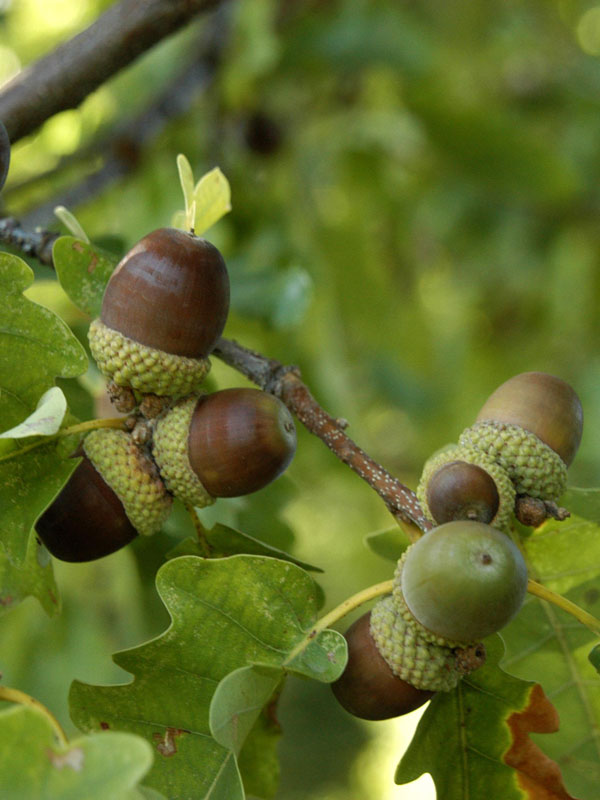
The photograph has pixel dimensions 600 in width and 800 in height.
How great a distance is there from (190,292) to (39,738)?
1.69 ft

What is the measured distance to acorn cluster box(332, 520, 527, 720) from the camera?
95 centimetres

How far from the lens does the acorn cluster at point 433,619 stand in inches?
37.4

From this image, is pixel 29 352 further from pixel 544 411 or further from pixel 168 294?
pixel 544 411

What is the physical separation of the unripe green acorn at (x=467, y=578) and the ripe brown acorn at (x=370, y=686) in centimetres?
13

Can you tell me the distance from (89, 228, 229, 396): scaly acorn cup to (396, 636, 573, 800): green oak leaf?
20.4 inches

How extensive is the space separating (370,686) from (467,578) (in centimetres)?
24

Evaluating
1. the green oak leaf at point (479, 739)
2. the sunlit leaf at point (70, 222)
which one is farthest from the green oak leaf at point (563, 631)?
the sunlit leaf at point (70, 222)

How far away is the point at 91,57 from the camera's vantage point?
5.02ft

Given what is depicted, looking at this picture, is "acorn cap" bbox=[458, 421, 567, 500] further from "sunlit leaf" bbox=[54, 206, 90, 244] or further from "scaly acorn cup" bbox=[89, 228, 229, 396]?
"sunlit leaf" bbox=[54, 206, 90, 244]

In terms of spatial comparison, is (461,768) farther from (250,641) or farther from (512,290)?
(512,290)

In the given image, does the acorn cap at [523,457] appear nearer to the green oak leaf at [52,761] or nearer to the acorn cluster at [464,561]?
the acorn cluster at [464,561]

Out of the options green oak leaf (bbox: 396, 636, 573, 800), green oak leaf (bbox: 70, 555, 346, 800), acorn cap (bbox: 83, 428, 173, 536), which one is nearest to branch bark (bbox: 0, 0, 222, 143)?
acorn cap (bbox: 83, 428, 173, 536)

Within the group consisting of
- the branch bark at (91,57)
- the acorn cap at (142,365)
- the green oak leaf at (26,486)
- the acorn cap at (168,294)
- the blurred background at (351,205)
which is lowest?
the blurred background at (351,205)

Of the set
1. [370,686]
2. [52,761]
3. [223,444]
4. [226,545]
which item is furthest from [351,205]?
[52,761]
